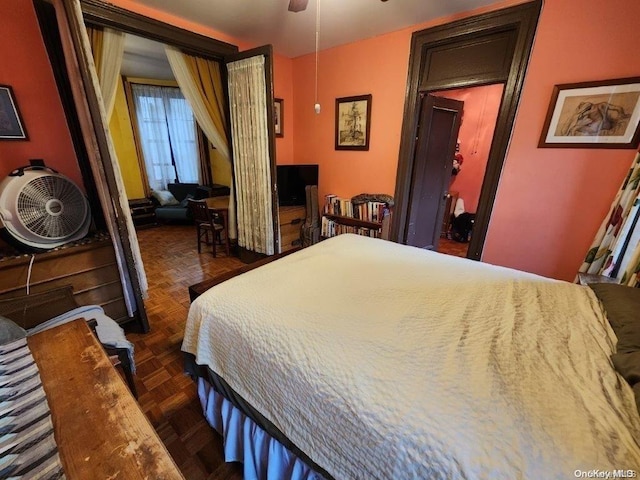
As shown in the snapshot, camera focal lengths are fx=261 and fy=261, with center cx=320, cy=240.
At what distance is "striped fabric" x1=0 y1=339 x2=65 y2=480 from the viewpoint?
1.76 ft

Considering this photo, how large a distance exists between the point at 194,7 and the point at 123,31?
61 cm

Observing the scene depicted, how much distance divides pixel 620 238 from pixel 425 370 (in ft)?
6.27

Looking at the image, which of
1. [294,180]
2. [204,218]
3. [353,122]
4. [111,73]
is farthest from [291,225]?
[111,73]

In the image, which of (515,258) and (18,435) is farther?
(515,258)

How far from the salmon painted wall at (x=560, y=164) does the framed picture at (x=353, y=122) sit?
1446 mm

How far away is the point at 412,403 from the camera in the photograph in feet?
2.36

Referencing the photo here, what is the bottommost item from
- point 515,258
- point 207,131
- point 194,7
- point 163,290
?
point 163,290

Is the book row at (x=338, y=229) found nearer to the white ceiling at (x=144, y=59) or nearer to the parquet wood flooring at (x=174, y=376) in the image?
the parquet wood flooring at (x=174, y=376)

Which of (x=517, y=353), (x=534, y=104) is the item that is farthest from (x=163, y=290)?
(x=534, y=104)

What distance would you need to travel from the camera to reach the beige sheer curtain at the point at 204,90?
107 inches

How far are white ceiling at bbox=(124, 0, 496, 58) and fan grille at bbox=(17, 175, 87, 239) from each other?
1.72m

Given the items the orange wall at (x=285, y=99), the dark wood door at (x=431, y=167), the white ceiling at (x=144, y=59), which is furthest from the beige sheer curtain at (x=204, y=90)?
the dark wood door at (x=431, y=167)

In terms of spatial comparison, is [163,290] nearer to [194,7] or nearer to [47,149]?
[47,149]

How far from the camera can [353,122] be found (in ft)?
10.2
